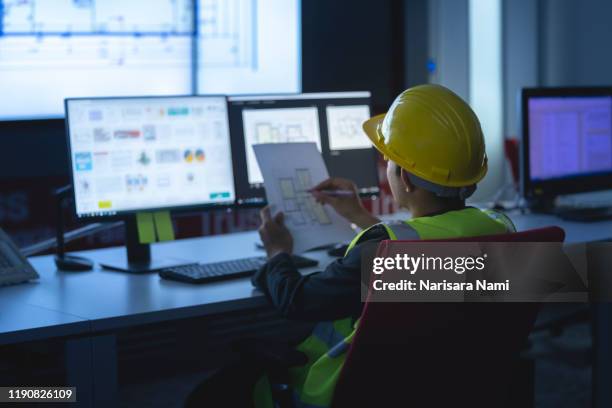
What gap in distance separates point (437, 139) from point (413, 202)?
0.15 m

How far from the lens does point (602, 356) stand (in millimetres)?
2791

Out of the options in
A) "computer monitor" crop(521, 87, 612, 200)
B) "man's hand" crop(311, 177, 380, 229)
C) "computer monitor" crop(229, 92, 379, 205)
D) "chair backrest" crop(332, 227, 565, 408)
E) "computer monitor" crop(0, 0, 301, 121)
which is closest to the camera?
"chair backrest" crop(332, 227, 565, 408)

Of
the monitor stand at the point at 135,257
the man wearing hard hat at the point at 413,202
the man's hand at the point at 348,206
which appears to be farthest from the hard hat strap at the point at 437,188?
the monitor stand at the point at 135,257

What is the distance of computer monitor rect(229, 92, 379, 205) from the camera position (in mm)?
2738

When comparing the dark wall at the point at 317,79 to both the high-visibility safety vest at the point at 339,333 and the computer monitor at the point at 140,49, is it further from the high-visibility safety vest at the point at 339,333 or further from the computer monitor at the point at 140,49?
the high-visibility safety vest at the point at 339,333

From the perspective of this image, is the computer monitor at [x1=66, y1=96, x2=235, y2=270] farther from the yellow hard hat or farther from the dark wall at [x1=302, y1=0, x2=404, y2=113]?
the dark wall at [x1=302, y1=0, x2=404, y2=113]

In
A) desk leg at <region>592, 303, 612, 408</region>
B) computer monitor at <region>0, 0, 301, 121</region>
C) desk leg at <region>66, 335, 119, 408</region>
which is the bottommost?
desk leg at <region>592, 303, 612, 408</region>

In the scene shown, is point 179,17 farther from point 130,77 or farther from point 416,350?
point 416,350

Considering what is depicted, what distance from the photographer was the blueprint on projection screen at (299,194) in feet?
7.82

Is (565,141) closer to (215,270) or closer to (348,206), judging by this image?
(348,206)

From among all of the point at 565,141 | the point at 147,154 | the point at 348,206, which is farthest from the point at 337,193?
the point at 565,141

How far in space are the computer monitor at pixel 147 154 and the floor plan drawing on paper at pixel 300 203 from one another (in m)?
0.30

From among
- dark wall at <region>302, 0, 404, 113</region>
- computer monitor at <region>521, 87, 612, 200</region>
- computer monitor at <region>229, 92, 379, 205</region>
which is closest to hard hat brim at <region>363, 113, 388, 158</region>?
computer monitor at <region>229, 92, 379, 205</region>

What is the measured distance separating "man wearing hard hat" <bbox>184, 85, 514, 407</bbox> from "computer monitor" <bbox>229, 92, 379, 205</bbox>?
88cm
